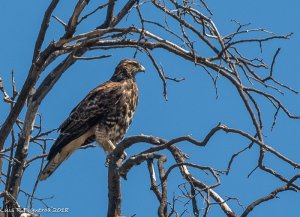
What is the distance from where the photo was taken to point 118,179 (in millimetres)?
5398

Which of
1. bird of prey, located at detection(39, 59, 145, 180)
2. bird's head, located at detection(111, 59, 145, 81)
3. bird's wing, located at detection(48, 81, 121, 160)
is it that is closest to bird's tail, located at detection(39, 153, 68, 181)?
bird of prey, located at detection(39, 59, 145, 180)

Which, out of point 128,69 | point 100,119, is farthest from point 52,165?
point 128,69

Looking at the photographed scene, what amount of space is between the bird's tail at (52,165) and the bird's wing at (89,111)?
0.44 feet

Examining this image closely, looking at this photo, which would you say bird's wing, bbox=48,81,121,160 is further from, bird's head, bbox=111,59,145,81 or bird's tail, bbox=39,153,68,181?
bird's head, bbox=111,59,145,81

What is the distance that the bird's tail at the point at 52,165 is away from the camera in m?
8.06

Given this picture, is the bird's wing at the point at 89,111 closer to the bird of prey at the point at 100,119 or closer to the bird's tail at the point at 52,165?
the bird of prey at the point at 100,119

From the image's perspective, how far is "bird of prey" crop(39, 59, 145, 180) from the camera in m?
8.30

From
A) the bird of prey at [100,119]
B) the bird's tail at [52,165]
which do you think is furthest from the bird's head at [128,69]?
the bird's tail at [52,165]

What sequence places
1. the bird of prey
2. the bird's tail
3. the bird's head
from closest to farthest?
the bird's tail < the bird of prey < the bird's head

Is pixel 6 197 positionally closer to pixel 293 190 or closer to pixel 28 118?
pixel 28 118

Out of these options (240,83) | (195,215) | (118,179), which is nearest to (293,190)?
(195,215)

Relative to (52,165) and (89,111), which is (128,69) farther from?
(52,165)

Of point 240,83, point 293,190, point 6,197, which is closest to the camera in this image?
point 293,190

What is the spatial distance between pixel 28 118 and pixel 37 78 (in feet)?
1.10
